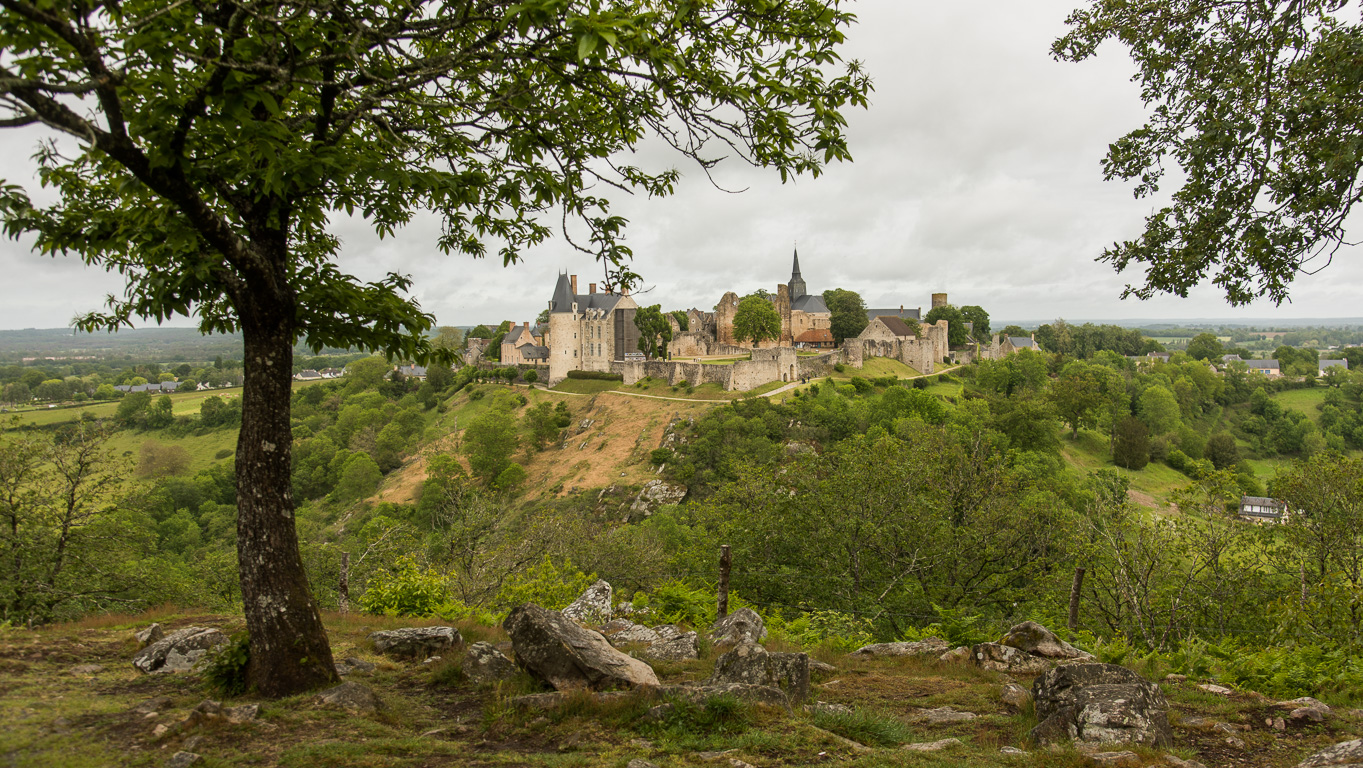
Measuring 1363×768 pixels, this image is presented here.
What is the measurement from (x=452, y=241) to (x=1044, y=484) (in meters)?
30.5

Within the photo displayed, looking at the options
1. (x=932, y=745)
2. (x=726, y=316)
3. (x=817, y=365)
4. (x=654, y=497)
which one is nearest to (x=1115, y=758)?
(x=932, y=745)

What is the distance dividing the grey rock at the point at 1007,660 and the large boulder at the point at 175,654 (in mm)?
7592

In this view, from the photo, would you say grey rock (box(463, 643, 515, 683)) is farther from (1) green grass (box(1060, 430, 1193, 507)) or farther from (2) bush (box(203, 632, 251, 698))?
(1) green grass (box(1060, 430, 1193, 507))

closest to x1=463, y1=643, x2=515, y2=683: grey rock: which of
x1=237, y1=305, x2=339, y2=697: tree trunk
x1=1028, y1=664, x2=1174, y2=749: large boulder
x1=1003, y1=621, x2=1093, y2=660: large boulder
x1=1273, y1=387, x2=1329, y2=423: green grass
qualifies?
x1=237, y1=305, x2=339, y2=697: tree trunk

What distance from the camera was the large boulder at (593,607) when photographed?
9.66 metres

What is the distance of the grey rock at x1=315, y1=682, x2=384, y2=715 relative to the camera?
4.46 meters

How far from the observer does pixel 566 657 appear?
203 inches

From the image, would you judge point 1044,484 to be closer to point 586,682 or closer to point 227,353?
point 586,682

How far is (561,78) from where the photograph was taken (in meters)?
4.12

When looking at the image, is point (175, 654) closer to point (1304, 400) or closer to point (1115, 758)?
point (1115, 758)

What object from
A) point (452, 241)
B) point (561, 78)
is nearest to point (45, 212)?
point (452, 241)

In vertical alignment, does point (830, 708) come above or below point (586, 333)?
below

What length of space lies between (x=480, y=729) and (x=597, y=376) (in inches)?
2088

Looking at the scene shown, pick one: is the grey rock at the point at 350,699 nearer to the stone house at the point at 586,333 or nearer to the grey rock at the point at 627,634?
the grey rock at the point at 627,634
